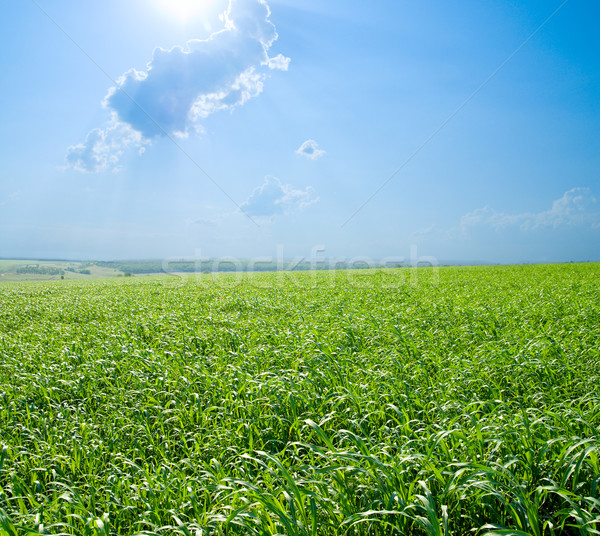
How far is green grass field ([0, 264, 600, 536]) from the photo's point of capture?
2.36 m

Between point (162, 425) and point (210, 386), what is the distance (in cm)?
89

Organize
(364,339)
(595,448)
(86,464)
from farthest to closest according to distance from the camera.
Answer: (364,339) → (86,464) → (595,448)

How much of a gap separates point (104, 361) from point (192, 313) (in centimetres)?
507

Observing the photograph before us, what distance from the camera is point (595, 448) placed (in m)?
2.51

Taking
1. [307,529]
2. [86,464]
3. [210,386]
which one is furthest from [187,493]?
[210,386]

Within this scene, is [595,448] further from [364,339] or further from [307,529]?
[364,339]

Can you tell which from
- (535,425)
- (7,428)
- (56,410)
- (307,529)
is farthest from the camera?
(56,410)

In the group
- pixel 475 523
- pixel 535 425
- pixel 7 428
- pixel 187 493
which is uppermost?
pixel 535 425

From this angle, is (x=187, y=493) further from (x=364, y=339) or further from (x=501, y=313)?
(x=501, y=313)

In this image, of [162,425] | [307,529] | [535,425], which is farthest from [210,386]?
[535,425]

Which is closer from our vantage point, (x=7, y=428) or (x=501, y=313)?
(x=7, y=428)

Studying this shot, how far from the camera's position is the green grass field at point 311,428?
2.36 metres

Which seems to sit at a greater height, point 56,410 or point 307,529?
point 307,529

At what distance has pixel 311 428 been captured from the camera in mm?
3881
